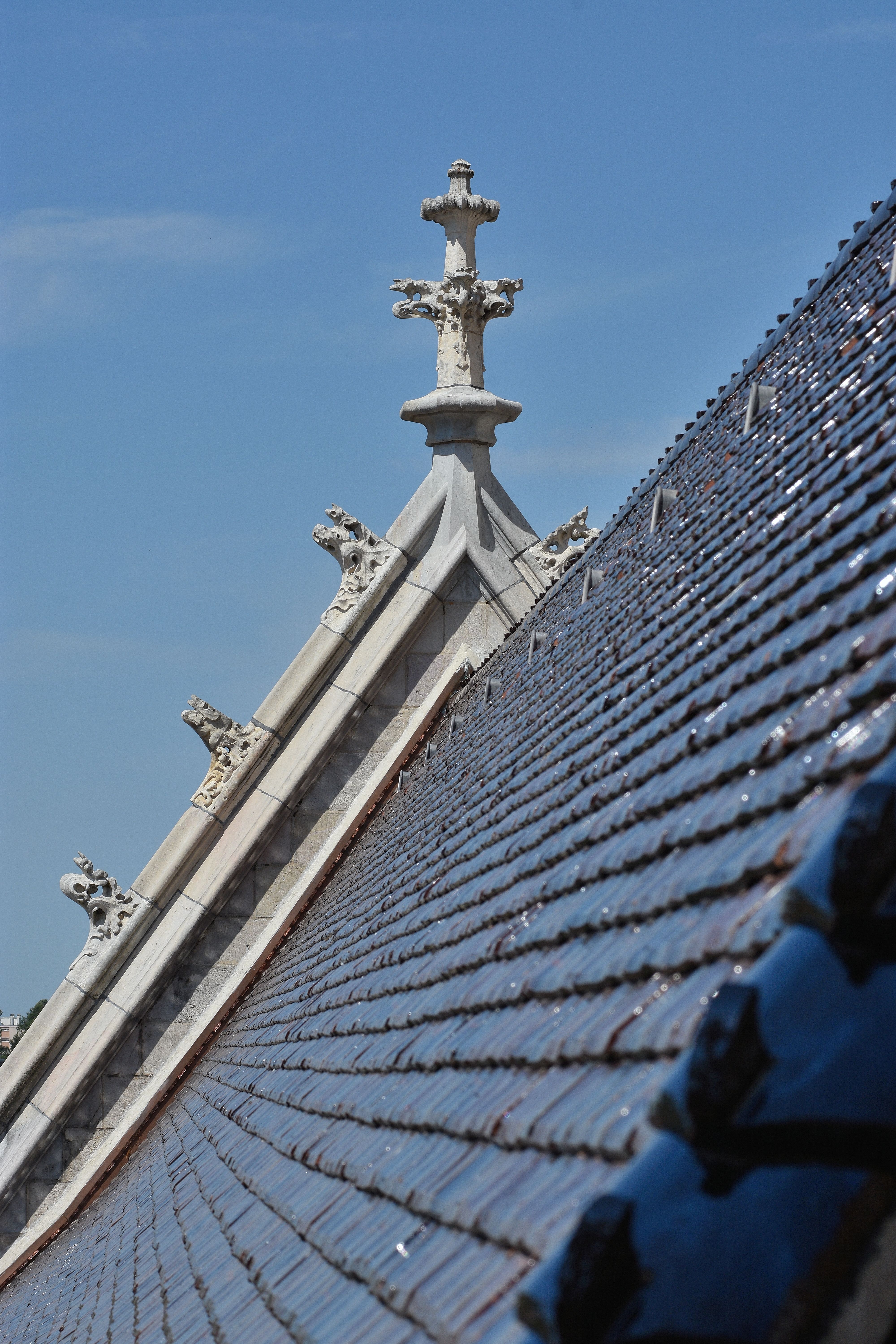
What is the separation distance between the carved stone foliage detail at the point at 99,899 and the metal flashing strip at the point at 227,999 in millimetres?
1036

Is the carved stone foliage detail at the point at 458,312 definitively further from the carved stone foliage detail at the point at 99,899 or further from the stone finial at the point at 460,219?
the carved stone foliage detail at the point at 99,899

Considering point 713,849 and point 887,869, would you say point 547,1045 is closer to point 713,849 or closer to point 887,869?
point 713,849

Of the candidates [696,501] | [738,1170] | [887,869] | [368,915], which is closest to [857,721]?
[887,869]

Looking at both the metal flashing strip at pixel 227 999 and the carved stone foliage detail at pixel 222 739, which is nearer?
the metal flashing strip at pixel 227 999

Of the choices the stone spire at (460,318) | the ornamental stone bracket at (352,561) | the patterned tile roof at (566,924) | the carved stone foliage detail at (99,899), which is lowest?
the patterned tile roof at (566,924)

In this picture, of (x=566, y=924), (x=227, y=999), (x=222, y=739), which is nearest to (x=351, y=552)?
(x=222, y=739)

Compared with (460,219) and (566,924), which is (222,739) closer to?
(460,219)

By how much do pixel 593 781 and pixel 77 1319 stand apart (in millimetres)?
3979

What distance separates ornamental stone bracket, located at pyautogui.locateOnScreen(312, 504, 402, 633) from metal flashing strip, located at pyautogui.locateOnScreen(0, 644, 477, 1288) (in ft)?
3.19

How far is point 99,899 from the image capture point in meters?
12.7

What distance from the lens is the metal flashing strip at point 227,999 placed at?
11734 millimetres

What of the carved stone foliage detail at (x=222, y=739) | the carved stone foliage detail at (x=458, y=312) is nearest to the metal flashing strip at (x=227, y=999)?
the carved stone foliage detail at (x=222, y=739)

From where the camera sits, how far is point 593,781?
16.4 ft

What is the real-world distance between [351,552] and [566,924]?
10.1m
